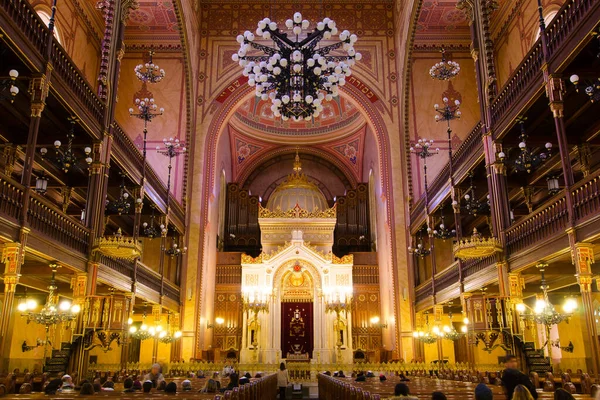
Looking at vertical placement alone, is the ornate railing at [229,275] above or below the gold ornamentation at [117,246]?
above

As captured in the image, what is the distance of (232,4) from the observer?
2614 centimetres

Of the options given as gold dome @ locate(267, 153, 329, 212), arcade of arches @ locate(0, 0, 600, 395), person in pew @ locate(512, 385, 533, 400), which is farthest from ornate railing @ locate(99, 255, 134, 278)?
gold dome @ locate(267, 153, 329, 212)

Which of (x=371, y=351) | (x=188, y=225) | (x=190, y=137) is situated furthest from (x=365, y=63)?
(x=371, y=351)

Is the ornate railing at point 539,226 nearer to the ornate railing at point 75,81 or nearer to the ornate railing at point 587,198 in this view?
the ornate railing at point 587,198

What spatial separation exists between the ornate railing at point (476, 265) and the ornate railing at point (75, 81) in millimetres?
11000

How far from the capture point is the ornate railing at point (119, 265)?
14.1 metres

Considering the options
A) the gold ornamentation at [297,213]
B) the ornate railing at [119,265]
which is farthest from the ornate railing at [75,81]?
the gold ornamentation at [297,213]

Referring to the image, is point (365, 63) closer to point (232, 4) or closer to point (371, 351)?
point (232, 4)

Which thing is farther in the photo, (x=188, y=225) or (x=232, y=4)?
(x=232, y=4)

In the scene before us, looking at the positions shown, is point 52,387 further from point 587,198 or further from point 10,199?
point 587,198

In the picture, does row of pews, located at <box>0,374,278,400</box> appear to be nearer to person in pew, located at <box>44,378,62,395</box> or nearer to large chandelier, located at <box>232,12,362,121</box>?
person in pew, located at <box>44,378,62,395</box>

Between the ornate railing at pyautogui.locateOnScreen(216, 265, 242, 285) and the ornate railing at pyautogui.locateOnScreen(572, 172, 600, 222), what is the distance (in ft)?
61.5

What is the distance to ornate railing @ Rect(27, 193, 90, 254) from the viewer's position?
10602mm

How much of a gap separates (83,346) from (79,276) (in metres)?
1.68
